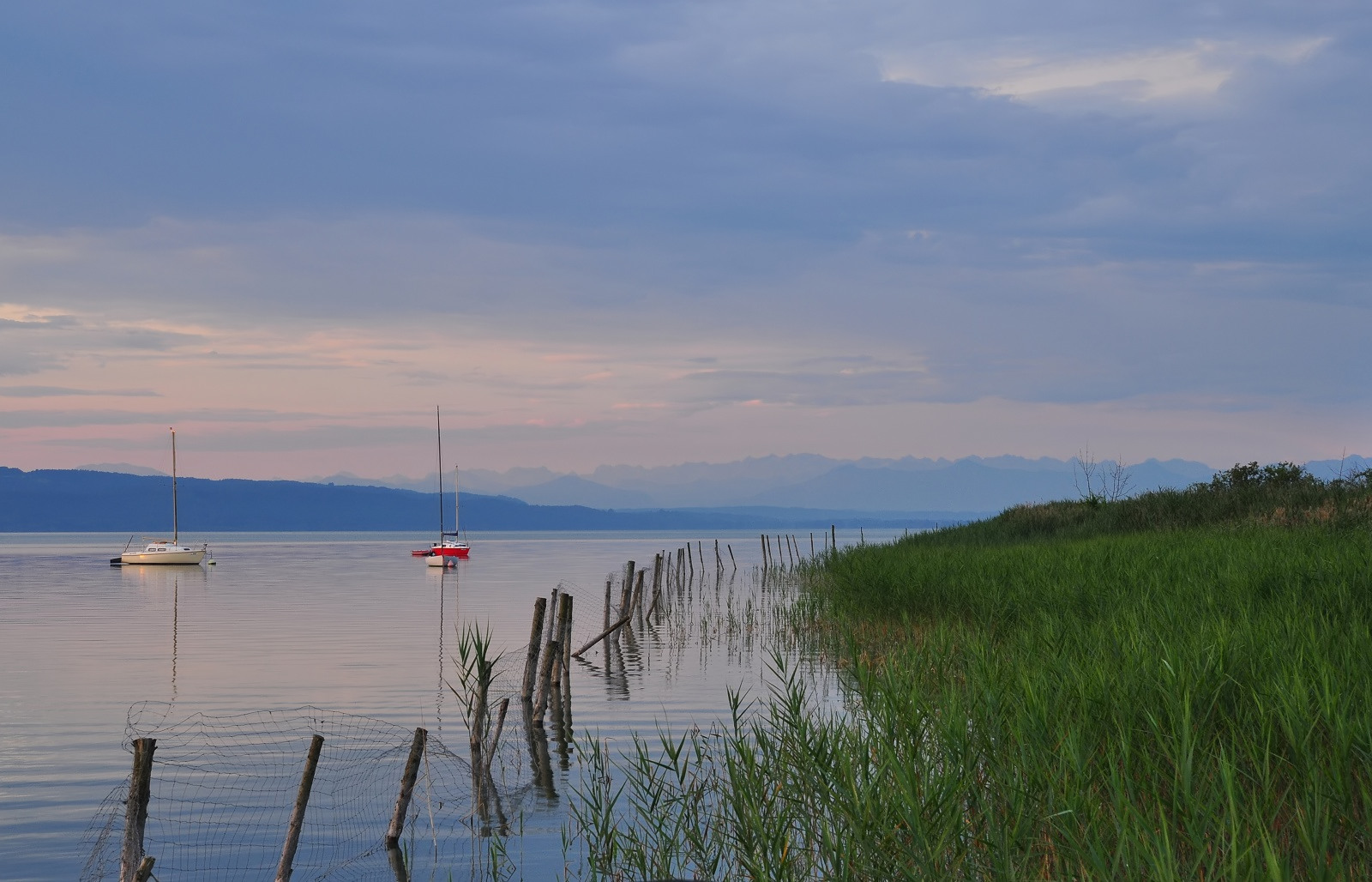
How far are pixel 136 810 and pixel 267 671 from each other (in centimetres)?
1952

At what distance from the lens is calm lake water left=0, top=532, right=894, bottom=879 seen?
562 inches

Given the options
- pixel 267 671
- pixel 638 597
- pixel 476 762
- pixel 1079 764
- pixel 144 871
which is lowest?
pixel 267 671

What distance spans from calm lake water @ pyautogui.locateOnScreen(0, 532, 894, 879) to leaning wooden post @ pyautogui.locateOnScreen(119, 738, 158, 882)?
3.39m

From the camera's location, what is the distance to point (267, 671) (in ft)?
87.2

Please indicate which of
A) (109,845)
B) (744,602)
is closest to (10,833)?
(109,845)

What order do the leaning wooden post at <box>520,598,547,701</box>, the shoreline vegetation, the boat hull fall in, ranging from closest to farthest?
the shoreline vegetation
the leaning wooden post at <box>520,598,547,701</box>
the boat hull

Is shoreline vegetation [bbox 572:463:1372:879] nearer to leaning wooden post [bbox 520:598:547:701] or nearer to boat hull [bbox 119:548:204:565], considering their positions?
leaning wooden post [bbox 520:598:547:701]

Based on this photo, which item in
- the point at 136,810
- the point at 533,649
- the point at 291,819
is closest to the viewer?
the point at 136,810

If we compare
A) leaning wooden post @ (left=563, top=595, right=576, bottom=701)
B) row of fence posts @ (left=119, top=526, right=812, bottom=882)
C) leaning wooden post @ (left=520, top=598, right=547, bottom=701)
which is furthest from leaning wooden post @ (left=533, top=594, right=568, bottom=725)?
leaning wooden post @ (left=563, top=595, right=576, bottom=701)

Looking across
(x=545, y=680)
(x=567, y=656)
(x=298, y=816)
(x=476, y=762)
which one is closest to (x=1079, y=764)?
(x=298, y=816)

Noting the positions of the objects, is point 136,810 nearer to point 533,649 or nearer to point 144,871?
point 144,871

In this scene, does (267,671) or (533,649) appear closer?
(533,649)

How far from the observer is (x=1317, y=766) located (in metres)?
6.65

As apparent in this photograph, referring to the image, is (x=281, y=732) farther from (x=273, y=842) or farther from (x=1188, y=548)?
(x=1188, y=548)
